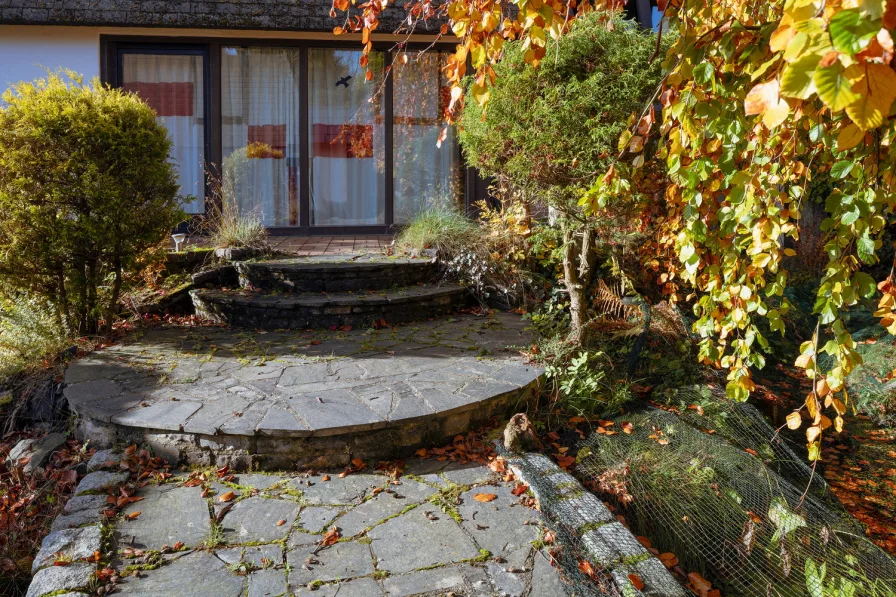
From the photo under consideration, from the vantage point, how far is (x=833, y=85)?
0.95 m

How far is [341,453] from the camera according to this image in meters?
3.51

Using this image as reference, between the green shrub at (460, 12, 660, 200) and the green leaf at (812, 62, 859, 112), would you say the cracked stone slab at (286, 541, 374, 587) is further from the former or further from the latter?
the green shrub at (460, 12, 660, 200)

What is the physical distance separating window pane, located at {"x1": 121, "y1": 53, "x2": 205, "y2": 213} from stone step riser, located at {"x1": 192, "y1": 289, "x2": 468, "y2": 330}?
134 inches

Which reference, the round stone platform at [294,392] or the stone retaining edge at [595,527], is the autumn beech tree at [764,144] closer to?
the stone retaining edge at [595,527]

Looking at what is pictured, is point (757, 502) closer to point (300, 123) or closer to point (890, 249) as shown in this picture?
point (890, 249)

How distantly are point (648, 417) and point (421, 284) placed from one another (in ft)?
9.49

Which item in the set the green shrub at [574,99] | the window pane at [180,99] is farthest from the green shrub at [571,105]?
the window pane at [180,99]

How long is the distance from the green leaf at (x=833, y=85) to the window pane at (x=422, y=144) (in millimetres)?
8048

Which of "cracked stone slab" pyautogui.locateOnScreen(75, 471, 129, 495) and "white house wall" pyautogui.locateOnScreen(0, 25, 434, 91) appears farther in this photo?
"white house wall" pyautogui.locateOnScreen(0, 25, 434, 91)

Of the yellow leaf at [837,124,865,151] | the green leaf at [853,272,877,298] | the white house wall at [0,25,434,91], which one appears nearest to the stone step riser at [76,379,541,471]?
the green leaf at [853,272,877,298]

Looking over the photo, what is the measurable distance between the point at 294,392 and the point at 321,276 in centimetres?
223

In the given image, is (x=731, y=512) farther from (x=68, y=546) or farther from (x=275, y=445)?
(x=68, y=546)

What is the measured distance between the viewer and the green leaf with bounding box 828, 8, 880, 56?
3.01 ft

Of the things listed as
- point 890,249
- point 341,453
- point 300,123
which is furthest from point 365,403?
point 890,249
